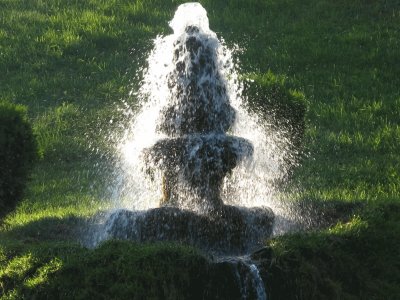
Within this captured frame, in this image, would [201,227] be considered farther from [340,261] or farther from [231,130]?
[231,130]

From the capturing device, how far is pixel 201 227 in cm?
780

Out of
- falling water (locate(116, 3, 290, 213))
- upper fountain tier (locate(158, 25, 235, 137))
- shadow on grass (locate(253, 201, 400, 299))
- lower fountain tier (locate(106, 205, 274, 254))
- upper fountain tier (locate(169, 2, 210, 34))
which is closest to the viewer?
shadow on grass (locate(253, 201, 400, 299))

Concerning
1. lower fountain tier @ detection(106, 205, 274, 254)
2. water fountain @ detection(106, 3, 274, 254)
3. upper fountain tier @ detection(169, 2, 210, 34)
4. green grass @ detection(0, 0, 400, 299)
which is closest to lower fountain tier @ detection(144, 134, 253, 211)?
water fountain @ detection(106, 3, 274, 254)

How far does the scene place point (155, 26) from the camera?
19.3 metres

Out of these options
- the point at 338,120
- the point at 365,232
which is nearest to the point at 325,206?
the point at 365,232

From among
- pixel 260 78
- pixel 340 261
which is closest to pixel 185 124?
pixel 340 261

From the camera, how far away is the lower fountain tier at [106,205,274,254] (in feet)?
25.3

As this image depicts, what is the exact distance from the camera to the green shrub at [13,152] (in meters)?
8.51

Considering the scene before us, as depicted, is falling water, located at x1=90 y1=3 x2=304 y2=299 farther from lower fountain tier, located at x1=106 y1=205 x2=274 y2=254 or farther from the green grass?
the green grass

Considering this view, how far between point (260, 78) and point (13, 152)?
139 inches

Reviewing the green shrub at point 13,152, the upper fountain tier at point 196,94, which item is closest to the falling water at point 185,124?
the upper fountain tier at point 196,94

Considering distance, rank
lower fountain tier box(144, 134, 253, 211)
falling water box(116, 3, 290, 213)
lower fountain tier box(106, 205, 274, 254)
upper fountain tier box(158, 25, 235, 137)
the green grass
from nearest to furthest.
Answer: the green grass, lower fountain tier box(106, 205, 274, 254), lower fountain tier box(144, 134, 253, 211), upper fountain tier box(158, 25, 235, 137), falling water box(116, 3, 290, 213)

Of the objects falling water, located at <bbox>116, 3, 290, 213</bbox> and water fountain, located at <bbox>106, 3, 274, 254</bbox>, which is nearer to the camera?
water fountain, located at <bbox>106, 3, 274, 254</bbox>

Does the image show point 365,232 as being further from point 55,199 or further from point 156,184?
point 55,199
